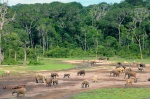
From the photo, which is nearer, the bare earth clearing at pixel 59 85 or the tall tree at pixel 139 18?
the bare earth clearing at pixel 59 85

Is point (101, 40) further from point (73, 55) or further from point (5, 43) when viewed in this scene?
point (5, 43)

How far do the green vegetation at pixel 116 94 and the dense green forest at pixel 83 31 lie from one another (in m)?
39.3

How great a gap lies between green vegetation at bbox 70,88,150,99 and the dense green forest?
3928cm

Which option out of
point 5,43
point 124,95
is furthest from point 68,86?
point 5,43

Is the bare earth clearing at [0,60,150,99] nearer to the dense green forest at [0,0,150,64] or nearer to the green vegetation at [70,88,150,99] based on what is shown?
the green vegetation at [70,88,150,99]

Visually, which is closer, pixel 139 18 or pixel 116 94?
pixel 116 94

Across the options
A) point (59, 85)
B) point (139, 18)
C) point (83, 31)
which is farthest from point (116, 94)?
point (83, 31)

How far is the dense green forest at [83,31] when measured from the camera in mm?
76625

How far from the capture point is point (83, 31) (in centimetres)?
8731

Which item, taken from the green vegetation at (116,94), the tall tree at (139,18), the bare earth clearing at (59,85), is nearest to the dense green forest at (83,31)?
the tall tree at (139,18)

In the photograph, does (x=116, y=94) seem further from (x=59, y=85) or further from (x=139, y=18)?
(x=139, y=18)

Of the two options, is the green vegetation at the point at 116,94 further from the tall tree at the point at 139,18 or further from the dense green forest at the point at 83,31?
the tall tree at the point at 139,18

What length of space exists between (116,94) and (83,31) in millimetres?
60751

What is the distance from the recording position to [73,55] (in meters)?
76.6
